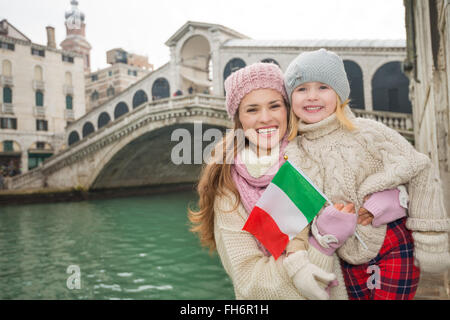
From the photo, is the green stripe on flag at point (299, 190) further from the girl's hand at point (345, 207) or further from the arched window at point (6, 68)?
the arched window at point (6, 68)

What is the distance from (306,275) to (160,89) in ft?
59.9

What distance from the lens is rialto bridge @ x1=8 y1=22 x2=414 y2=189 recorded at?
39.3ft

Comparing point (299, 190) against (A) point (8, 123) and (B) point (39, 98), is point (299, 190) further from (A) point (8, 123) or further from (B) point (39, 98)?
(B) point (39, 98)

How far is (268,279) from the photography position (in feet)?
3.73

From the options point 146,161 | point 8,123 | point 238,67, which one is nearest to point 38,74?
point 8,123

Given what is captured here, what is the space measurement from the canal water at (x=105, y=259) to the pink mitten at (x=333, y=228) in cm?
329

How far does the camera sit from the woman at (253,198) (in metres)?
1.10

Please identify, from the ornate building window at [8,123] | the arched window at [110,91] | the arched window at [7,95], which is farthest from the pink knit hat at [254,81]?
the arched window at [110,91]

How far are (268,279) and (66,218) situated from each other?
11365mm

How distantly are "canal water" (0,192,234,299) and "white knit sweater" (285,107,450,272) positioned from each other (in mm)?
3280

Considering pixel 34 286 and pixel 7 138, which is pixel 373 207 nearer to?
pixel 34 286

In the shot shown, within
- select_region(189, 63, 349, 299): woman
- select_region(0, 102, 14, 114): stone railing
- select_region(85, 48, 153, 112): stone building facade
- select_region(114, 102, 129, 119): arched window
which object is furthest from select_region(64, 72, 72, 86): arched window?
select_region(189, 63, 349, 299): woman

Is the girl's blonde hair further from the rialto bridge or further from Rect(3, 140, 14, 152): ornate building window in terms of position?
Rect(3, 140, 14, 152): ornate building window

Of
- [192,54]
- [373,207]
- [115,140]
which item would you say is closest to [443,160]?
[373,207]
